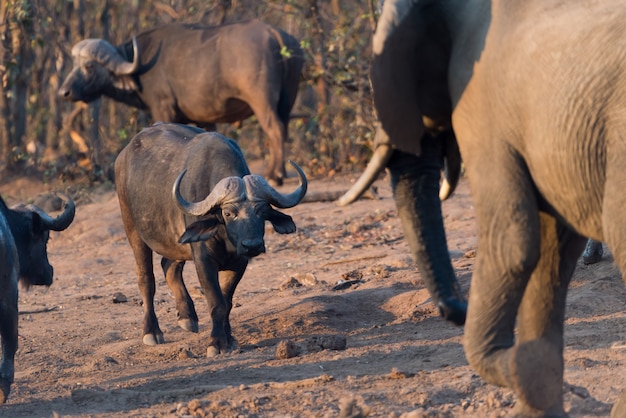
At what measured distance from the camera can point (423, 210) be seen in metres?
5.41

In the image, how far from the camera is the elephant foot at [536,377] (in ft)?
16.4

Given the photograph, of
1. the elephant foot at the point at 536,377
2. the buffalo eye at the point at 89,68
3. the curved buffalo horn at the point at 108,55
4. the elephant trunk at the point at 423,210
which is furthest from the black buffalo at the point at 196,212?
the buffalo eye at the point at 89,68

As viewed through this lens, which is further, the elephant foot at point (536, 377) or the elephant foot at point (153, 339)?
the elephant foot at point (153, 339)

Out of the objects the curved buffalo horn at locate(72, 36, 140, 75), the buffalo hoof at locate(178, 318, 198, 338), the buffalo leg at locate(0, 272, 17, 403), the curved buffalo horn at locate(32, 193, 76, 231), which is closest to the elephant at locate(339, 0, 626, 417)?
the buffalo leg at locate(0, 272, 17, 403)

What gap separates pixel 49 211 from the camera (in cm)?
1584

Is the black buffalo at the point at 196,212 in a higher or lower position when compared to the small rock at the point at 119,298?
higher

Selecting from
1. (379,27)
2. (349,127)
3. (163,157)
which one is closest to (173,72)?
(349,127)

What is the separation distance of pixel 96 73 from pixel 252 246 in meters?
9.10

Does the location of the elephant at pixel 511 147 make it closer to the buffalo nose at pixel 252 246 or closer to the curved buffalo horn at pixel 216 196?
the buffalo nose at pixel 252 246

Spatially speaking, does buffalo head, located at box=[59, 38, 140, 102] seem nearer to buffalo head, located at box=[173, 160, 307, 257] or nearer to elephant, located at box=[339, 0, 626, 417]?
buffalo head, located at box=[173, 160, 307, 257]

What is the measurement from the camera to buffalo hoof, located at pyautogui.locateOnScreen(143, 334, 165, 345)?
31.0 feet

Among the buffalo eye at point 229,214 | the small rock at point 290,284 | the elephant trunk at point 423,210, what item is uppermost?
the elephant trunk at point 423,210

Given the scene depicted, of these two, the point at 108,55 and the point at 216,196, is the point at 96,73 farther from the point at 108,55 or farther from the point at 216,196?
the point at 216,196

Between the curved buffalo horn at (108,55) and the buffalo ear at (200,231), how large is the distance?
8.21 m
